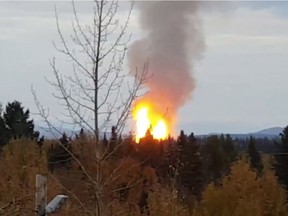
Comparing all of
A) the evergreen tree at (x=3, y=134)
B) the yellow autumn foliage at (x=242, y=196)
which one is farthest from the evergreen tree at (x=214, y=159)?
the yellow autumn foliage at (x=242, y=196)

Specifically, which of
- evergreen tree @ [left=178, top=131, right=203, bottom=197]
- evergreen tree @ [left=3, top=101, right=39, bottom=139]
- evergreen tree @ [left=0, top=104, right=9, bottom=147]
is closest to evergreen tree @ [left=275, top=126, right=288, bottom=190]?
evergreen tree @ [left=178, top=131, right=203, bottom=197]

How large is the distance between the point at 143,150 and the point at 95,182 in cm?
2749

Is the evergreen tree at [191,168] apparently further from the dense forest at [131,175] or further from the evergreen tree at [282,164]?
the evergreen tree at [282,164]

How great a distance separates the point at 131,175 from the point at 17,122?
26051 mm

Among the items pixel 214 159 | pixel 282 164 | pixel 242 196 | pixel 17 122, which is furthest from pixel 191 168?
pixel 242 196

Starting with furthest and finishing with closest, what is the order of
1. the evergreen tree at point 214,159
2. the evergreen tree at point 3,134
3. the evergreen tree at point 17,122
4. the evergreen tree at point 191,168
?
the evergreen tree at point 214,159 < the evergreen tree at point 191,168 < the evergreen tree at point 17,122 < the evergreen tree at point 3,134

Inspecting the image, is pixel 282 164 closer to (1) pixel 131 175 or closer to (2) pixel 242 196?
(2) pixel 242 196

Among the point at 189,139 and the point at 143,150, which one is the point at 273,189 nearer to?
the point at 143,150

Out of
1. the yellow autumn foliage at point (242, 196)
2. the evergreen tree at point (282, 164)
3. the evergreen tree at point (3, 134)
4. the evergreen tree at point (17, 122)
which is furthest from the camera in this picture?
the evergreen tree at point (17, 122)

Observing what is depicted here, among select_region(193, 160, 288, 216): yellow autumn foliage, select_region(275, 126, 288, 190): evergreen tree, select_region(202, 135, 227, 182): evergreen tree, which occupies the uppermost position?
select_region(202, 135, 227, 182): evergreen tree

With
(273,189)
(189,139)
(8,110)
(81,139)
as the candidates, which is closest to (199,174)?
(189,139)

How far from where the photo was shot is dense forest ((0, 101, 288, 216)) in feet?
21.4

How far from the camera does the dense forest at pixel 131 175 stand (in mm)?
6523

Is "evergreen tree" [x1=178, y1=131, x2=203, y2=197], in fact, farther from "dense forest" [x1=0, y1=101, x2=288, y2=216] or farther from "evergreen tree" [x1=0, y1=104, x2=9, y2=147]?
"evergreen tree" [x1=0, y1=104, x2=9, y2=147]
